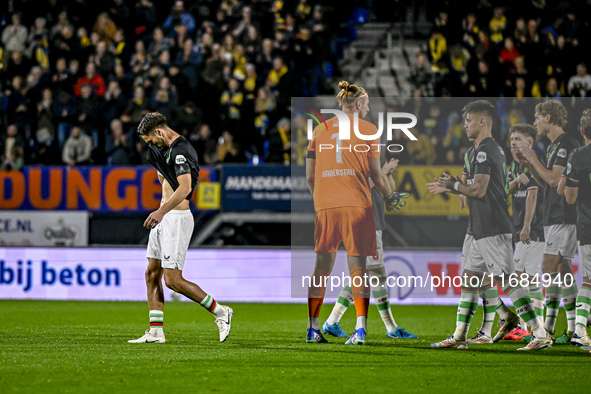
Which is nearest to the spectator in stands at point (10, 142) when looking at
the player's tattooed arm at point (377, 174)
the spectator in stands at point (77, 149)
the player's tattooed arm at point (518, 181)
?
A: the spectator in stands at point (77, 149)

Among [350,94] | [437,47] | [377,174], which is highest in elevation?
[437,47]

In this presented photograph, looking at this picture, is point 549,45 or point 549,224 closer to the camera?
point 549,224

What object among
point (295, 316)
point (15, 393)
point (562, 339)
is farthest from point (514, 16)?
point (15, 393)

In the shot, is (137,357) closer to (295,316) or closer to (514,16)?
(295,316)

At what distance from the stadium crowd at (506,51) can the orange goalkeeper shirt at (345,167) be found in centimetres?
753

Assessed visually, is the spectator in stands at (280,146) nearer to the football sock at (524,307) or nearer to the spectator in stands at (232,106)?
the spectator in stands at (232,106)

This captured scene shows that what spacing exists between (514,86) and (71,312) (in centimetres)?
934

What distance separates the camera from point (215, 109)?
17.9 metres

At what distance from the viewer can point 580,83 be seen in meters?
16.6

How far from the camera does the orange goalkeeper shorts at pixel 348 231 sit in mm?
8844

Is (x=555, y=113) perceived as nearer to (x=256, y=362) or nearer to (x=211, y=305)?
(x=211, y=305)

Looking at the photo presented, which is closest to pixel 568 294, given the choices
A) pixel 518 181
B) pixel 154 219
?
pixel 518 181

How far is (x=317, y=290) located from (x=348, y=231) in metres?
0.67

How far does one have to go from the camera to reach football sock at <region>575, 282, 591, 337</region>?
29.0 ft
